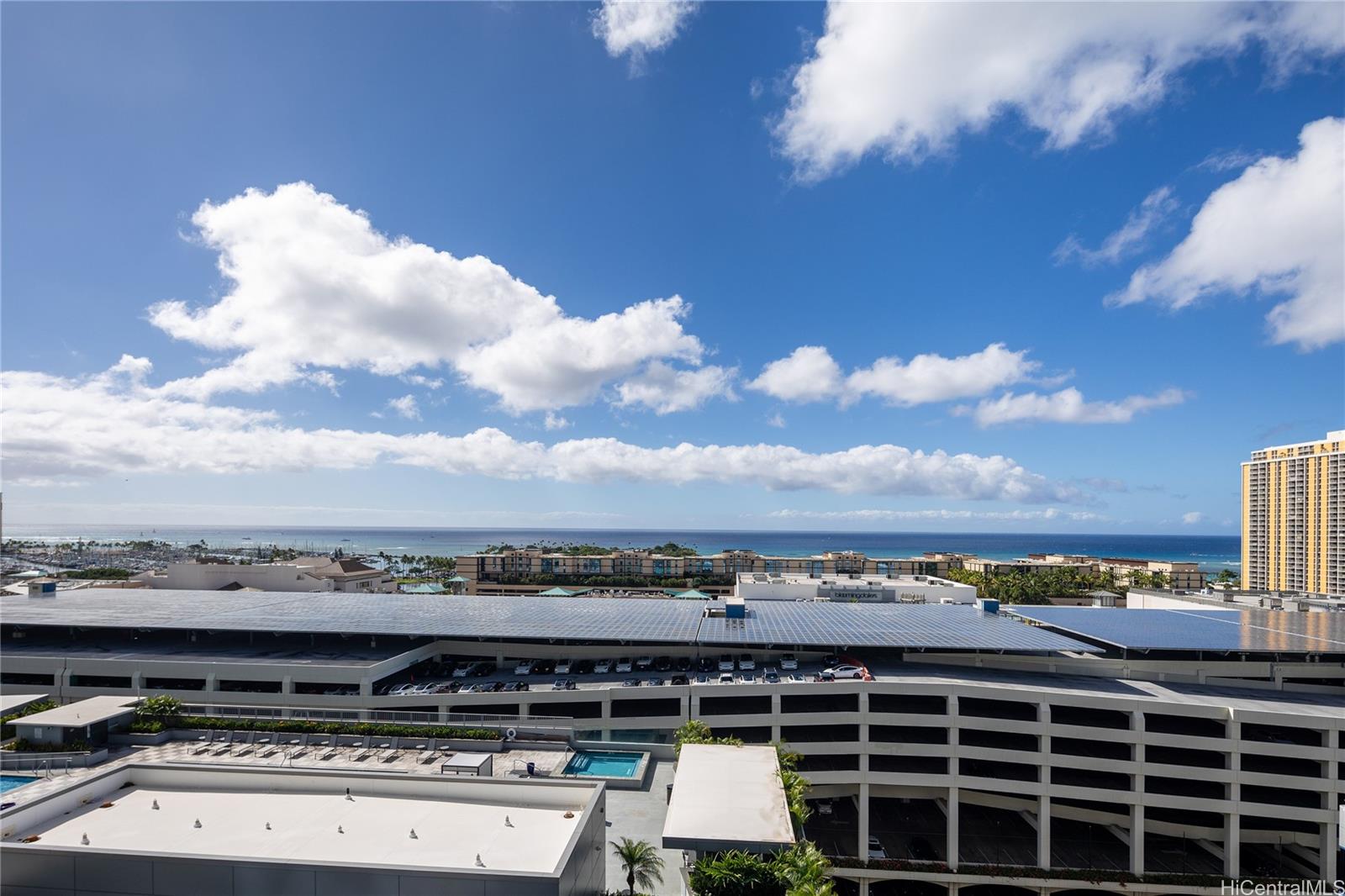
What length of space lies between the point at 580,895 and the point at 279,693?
172ft

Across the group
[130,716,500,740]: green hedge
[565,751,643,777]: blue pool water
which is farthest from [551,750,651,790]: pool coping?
[130,716,500,740]: green hedge

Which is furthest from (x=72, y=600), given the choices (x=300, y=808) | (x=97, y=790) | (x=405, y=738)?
(x=300, y=808)

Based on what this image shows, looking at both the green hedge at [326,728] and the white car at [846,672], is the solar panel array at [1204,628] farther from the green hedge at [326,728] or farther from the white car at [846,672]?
the green hedge at [326,728]

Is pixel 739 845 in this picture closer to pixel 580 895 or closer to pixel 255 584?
pixel 580 895

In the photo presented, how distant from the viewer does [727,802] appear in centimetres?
2262

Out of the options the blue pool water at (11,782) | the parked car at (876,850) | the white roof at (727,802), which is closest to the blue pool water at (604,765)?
the white roof at (727,802)

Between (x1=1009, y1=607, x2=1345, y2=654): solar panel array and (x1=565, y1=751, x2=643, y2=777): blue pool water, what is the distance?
158 ft

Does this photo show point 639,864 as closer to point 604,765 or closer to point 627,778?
point 627,778

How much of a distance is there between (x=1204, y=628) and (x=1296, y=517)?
140 m

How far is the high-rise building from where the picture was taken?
15238 centimetres

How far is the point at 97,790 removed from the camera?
2292 cm

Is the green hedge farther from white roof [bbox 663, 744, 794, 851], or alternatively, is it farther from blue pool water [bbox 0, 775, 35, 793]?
white roof [bbox 663, 744, 794, 851]

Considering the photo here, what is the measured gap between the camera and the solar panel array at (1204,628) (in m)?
58.0

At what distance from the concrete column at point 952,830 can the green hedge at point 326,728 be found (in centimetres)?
3769
